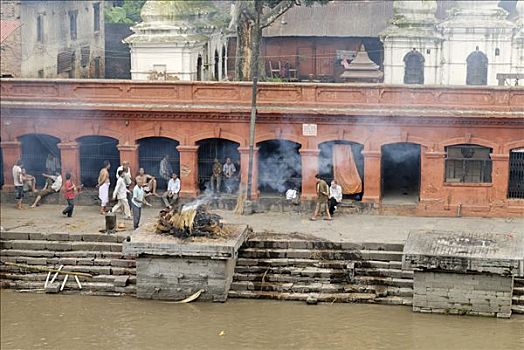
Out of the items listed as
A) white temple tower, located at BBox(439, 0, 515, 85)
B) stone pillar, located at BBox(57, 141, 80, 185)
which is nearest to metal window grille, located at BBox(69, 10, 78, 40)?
stone pillar, located at BBox(57, 141, 80, 185)

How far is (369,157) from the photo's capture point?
91.8 ft

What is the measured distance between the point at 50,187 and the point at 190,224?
6.72 metres

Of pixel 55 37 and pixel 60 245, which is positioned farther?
pixel 55 37

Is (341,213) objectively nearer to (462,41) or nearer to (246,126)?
(246,126)

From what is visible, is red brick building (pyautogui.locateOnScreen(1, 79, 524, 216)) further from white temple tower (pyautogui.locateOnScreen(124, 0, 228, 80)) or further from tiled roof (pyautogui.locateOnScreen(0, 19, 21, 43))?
tiled roof (pyautogui.locateOnScreen(0, 19, 21, 43))

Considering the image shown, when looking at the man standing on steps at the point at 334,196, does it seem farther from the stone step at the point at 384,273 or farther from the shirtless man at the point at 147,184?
the shirtless man at the point at 147,184

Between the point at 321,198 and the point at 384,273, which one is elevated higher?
the point at 321,198

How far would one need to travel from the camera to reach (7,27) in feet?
115

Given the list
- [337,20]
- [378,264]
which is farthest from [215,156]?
[337,20]

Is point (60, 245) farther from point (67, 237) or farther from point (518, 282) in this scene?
point (518, 282)

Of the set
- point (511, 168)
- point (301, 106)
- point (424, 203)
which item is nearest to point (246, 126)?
point (301, 106)

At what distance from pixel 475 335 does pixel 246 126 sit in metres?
8.96

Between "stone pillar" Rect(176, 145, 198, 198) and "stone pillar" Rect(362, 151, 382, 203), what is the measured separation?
4.14 metres

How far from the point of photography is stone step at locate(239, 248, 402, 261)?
79.6 feet
